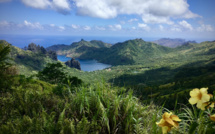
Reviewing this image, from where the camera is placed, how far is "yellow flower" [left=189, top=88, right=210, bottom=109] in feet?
3.21

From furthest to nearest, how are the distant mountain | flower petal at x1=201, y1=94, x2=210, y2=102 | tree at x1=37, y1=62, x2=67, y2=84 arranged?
the distant mountain < tree at x1=37, y1=62, x2=67, y2=84 < flower petal at x1=201, y1=94, x2=210, y2=102

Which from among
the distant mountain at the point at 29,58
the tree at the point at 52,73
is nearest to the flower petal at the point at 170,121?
the tree at the point at 52,73

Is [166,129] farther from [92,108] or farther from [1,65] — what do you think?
[1,65]

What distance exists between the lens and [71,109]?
2.53 metres

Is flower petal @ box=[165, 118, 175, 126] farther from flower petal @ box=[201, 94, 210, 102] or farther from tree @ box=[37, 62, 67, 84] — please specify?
tree @ box=[37, 62, 67, 84]

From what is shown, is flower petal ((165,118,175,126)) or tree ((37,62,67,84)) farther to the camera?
tree ((37,62,67,84))

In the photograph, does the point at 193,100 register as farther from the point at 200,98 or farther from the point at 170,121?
the point at 170,121

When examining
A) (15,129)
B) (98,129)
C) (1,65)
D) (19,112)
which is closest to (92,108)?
(98,129)

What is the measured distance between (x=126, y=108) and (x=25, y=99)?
204 centimetres

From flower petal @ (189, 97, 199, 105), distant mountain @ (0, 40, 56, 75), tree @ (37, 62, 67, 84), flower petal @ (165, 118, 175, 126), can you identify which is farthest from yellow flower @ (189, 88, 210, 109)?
distant mountain @ (0, 40, 56, 75)

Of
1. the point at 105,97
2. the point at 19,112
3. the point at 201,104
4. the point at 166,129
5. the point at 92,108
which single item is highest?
the point at 201,104

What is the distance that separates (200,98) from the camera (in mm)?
1049

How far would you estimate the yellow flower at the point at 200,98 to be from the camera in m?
0.98

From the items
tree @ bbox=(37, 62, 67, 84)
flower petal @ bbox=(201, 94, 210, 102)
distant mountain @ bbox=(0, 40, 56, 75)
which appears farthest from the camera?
distant mountain @ bbox=(0, 40, 56, 75)
